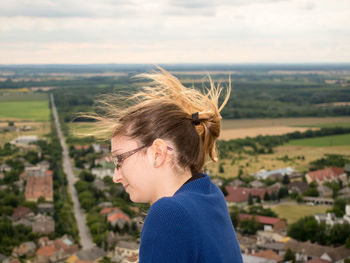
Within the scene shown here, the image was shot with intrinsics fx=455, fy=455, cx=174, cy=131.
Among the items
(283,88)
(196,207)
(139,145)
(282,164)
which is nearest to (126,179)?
(139,145)

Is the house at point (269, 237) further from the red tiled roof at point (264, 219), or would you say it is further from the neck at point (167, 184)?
the neck at point (167, 184)

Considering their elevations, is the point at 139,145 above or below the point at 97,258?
above

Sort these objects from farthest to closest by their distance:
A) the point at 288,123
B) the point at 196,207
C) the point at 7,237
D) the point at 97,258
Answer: the point at 288,123
the point at 7,237
the point at 97,258
the point at 196,207

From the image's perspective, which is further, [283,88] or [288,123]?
[283,88]

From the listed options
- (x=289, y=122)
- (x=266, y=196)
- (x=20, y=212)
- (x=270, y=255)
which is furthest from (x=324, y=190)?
(x=289, y=122)

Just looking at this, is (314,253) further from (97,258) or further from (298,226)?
(97,258)

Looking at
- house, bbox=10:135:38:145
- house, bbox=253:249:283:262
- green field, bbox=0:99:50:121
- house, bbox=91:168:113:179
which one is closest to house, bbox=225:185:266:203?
house, bbox=253:249:283:262
